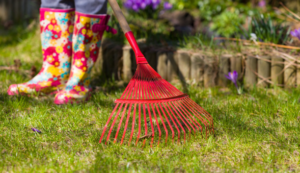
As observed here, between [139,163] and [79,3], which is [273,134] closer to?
[139,163]

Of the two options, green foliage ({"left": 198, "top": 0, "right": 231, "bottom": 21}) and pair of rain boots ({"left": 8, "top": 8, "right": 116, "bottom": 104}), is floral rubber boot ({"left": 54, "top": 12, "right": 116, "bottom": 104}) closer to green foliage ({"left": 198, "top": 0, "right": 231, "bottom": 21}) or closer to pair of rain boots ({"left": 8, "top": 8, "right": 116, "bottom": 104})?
pair of rain boots ({"left": 8, "top": 8, "right": 116, "bottom": 104})

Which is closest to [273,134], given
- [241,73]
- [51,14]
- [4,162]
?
[241,73]

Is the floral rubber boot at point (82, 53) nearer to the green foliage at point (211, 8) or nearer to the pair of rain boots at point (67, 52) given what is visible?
the pair of rain boots at point (67, 52)

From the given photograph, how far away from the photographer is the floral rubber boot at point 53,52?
7.38 ft

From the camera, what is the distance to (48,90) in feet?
7.87

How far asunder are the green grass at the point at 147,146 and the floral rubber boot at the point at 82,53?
9 centimetres

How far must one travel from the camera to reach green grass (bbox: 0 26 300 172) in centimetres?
141

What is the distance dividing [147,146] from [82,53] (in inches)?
38.1

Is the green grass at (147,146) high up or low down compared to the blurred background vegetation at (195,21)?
down

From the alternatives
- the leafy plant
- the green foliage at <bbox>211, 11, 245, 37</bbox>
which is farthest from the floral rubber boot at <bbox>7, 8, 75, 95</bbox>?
the green foliage at <bbox>211, 11, 245, 37</bbox>

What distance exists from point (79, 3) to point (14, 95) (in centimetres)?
83

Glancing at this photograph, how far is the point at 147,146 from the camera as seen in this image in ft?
5.16

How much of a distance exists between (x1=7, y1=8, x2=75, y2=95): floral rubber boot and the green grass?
9 centimetres

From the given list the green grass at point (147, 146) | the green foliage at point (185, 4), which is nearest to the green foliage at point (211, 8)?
the green foliage at point (185, 4)
